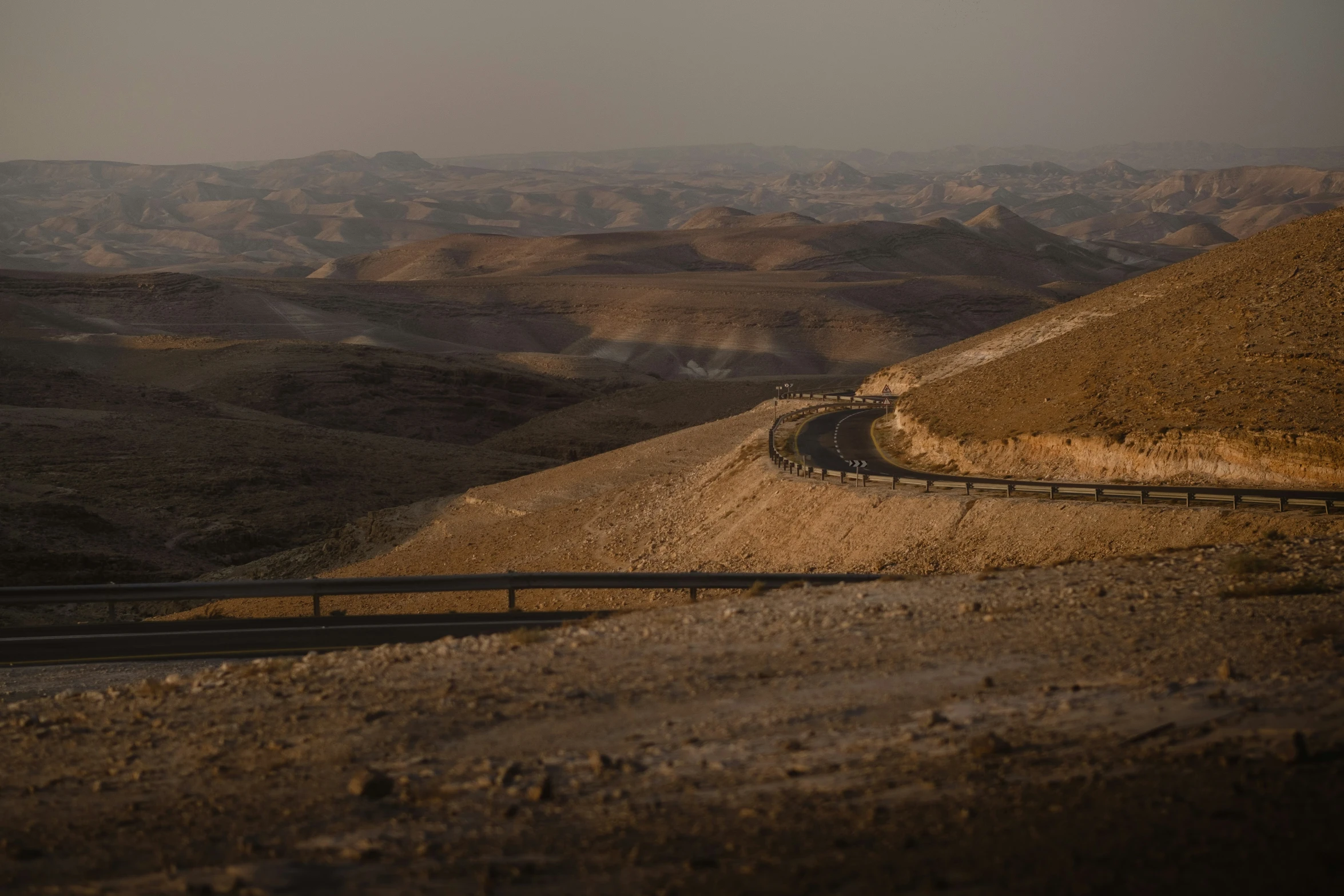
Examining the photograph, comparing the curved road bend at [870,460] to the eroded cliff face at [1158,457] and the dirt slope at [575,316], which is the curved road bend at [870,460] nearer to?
the eroded cliff face at [1158,457]

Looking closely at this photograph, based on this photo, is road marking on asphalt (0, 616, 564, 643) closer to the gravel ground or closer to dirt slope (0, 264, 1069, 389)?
the gravel ground

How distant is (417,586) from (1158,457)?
666 inches

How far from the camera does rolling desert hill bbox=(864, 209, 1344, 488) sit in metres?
27.0

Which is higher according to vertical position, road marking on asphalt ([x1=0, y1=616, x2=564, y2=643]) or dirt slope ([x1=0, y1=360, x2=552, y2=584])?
road marking on asphalt ([x1=0, y1=616, x2=564, y2=643])

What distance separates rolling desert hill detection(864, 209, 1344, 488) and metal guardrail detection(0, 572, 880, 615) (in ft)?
30.4

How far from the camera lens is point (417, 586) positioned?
2205 cm

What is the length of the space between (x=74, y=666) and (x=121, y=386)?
2274 inches

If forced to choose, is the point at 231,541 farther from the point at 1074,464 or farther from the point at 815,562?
the point at 1074,464

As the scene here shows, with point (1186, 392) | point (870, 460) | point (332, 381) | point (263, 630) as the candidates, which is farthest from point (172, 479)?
point (1186, 392)

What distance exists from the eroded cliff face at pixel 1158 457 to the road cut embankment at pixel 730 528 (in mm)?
3941

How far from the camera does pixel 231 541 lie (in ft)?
135

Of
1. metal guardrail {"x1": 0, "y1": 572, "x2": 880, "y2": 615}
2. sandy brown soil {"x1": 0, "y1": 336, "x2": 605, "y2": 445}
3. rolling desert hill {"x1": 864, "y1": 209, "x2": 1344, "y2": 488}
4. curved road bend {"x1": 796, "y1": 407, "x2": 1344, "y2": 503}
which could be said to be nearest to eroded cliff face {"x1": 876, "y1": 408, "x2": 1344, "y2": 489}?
rolling desert hill {"x1": 864, "y1": 209, "x2": 1344, "y2": 488}

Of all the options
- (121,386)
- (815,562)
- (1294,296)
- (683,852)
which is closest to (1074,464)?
(815,562)

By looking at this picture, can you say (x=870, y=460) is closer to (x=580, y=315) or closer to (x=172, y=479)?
(x=172, y=479)
